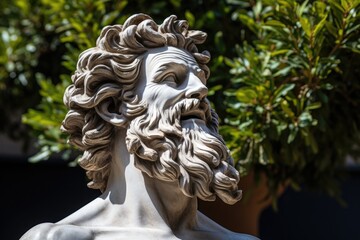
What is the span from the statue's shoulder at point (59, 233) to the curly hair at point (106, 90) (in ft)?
1.16

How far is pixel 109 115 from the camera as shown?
567 centimetres

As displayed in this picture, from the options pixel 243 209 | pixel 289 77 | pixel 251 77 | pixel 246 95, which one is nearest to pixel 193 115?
pixel 246 95

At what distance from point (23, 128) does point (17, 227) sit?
83.0 inches

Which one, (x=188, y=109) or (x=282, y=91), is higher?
(x=188, y=109)

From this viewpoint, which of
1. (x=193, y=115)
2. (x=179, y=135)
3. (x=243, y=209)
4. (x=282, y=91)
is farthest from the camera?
(x=243, y=209)

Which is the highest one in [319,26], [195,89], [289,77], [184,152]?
[195,89]

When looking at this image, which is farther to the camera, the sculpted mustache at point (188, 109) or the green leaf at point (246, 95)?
the green leaf at point (246, 95)

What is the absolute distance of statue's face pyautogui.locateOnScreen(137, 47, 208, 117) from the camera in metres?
5.62

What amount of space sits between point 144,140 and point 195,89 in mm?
313

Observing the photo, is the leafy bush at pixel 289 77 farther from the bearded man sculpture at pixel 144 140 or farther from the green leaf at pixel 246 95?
the bearded man sculpture at pixel 144 140

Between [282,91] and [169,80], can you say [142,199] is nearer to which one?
[169,80]

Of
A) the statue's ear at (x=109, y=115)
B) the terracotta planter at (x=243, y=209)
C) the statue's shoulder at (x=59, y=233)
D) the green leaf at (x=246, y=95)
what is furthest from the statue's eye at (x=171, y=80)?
the terracotta planter at (x=243, y=209)

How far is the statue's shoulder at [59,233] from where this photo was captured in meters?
5.43

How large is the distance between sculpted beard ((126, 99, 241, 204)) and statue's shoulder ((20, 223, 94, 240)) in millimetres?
372
